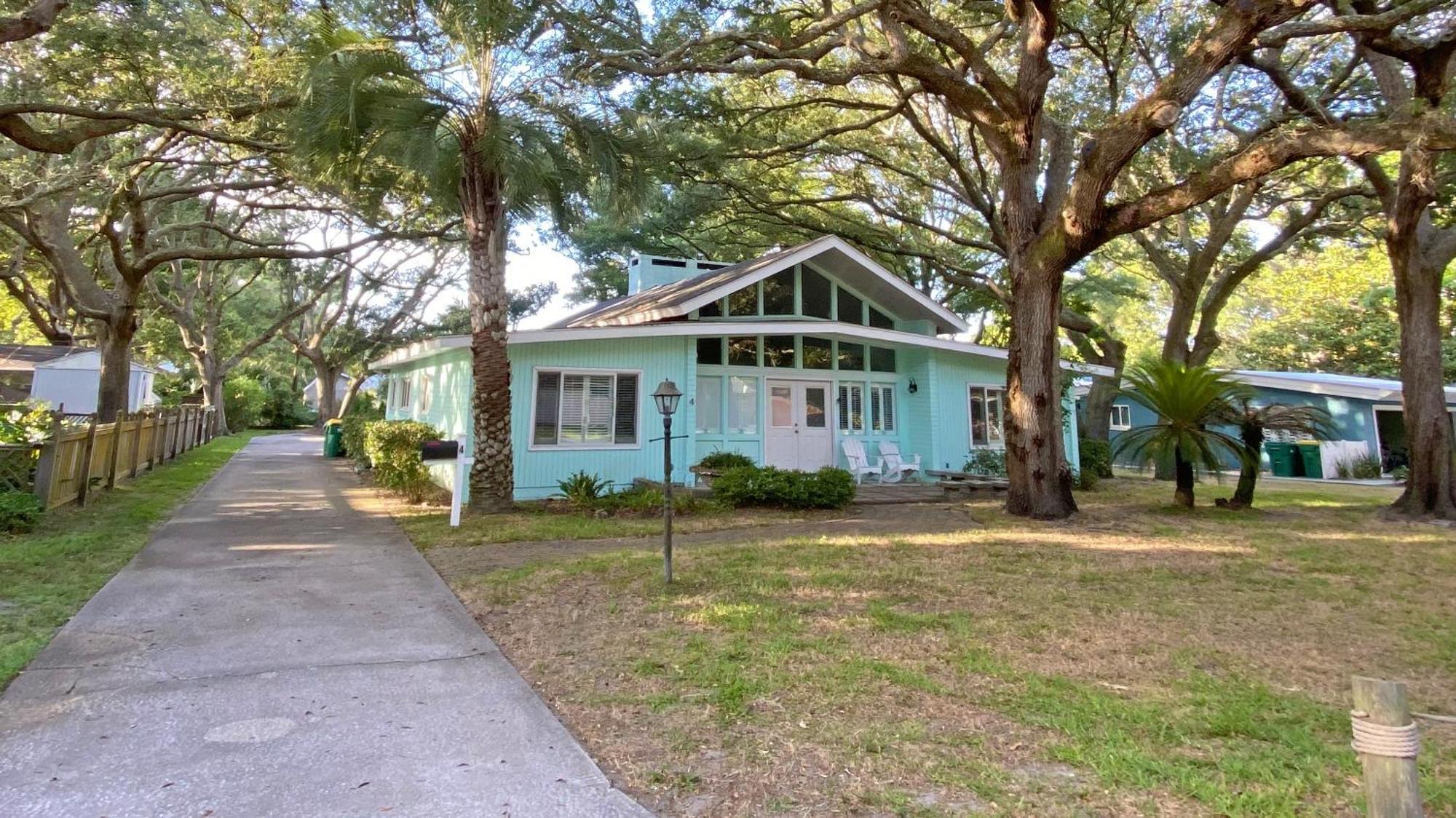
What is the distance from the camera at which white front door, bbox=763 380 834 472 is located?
1462 cm

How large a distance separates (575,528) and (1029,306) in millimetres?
7365

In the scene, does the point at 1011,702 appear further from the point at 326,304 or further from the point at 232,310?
the point at 232,310

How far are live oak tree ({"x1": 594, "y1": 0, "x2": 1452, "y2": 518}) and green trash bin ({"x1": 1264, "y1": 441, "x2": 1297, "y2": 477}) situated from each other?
11.5 metres

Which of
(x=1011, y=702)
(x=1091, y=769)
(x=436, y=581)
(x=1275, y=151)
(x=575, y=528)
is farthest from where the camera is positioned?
(x=575, y=528)

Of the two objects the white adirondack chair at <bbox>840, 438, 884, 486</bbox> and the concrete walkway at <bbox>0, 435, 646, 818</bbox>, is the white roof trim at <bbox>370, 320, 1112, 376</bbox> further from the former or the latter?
the concrete walkway at <bbox>0, 435, 646, 818</bbox>

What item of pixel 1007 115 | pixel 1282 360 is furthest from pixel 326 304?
pixel 1282 360

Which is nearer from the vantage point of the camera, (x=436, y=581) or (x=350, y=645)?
(x=350, y=645)

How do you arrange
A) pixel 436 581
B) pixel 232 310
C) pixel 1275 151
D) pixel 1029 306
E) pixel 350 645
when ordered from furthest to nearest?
1. pixel 232 310
2. pixel 1029 306
3. pixel 1275 151
4. pixel 436 581
5. pixel 350 645

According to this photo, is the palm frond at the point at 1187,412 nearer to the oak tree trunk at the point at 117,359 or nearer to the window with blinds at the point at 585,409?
the window with blinds at the point at 585,409

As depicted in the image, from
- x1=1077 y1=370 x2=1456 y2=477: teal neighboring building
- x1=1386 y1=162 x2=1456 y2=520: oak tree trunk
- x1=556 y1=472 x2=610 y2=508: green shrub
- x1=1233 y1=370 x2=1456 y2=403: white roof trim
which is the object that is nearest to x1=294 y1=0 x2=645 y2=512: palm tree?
x1=556 y1=472 x2=610 y2=508: green shrub

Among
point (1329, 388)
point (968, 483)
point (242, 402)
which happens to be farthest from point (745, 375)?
point (242, 402)

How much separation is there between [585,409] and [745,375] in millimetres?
3497

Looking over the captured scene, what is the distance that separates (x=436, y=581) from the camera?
657cm

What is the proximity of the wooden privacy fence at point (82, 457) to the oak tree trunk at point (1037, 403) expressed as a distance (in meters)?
→ 13.1
